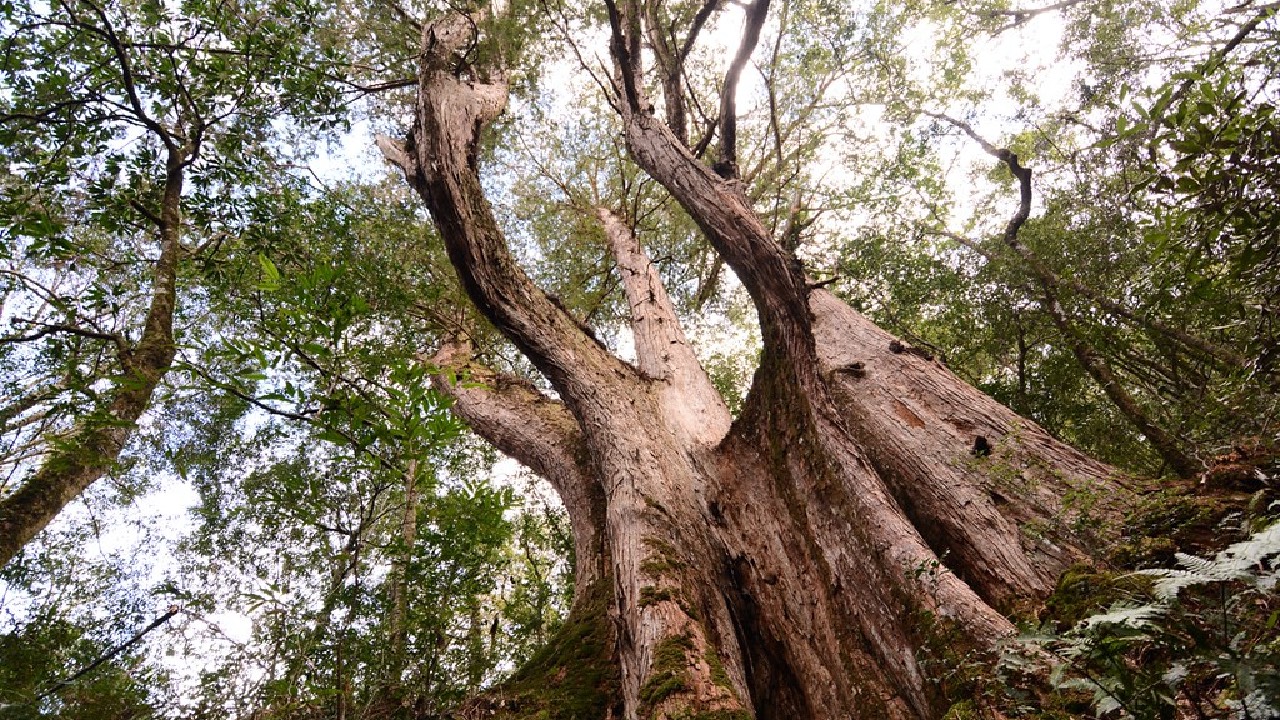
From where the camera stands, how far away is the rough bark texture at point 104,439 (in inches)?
127

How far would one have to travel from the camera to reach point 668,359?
5871mm

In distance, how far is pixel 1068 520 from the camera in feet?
10.5

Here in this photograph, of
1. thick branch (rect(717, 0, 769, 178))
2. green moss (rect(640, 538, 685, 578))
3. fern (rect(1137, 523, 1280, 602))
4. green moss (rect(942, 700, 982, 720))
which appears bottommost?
green moss (rect(942, 700, 982, 720))

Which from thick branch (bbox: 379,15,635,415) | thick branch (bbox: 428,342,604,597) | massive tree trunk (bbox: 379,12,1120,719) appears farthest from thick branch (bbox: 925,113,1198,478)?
thick branch (bbox: 428,342,604,597)

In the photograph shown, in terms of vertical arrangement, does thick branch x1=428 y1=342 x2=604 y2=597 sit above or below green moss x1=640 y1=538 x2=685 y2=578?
above

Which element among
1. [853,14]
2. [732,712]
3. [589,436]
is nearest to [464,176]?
[589,436]

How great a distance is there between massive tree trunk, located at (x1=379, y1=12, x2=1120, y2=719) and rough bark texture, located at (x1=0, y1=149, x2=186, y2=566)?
5.97 ft

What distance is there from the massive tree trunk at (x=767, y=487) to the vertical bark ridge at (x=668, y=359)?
0.19 ft

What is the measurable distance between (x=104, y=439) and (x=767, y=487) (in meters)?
4.13

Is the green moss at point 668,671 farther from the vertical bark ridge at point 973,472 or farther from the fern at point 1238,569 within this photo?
the fern at point 1238,569

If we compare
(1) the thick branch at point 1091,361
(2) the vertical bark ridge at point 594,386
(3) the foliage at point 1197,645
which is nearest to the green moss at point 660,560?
(2) the vertical bark ridge at point 594,386

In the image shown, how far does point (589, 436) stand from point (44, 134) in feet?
14.2

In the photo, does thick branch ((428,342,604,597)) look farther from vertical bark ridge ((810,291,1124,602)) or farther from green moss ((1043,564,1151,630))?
green moss ((1043,564,1151,630))

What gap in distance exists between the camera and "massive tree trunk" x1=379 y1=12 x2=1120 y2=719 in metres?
2.73
